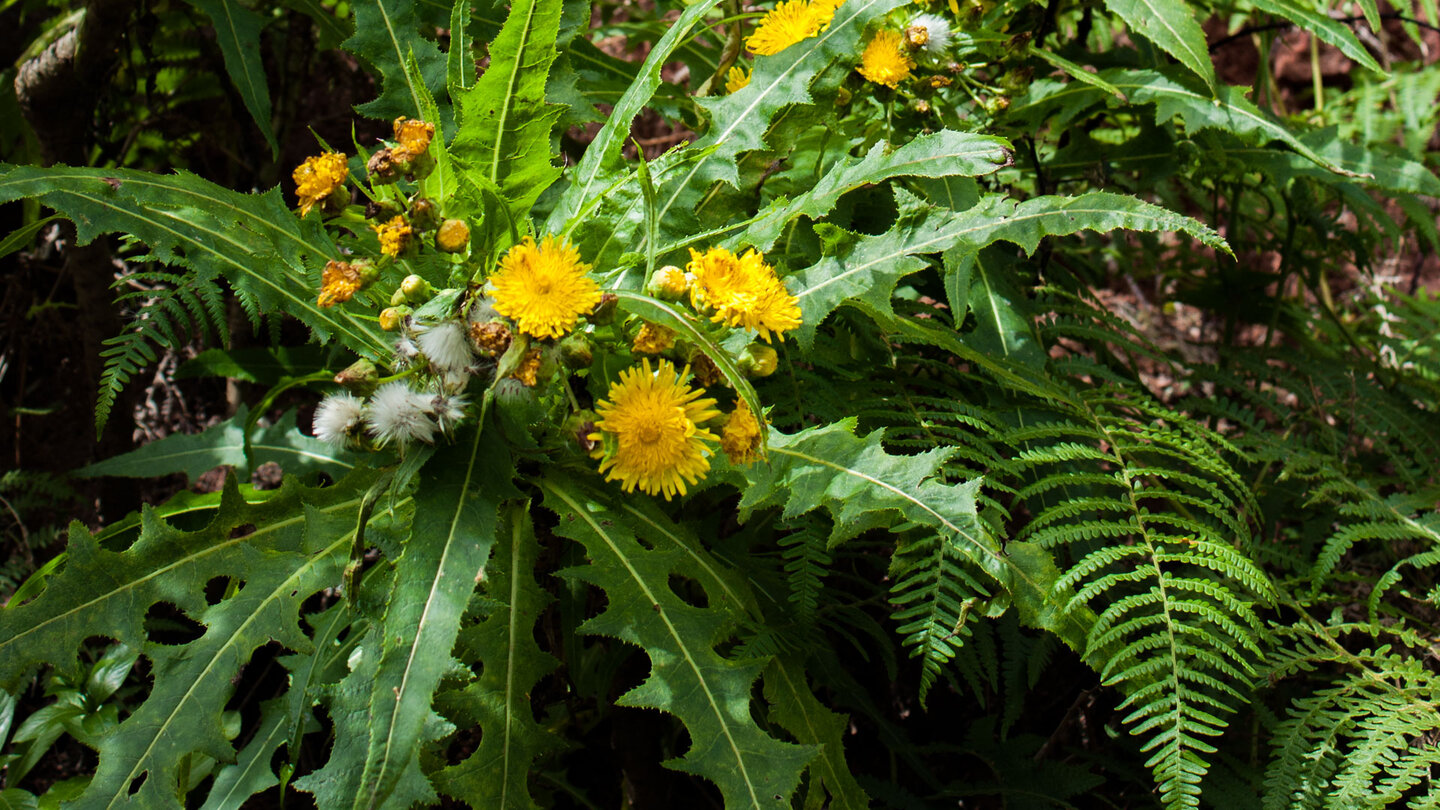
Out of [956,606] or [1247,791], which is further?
[1247,791]

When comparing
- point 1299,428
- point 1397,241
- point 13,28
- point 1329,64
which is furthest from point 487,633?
point 1329,64

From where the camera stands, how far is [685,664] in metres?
1.18

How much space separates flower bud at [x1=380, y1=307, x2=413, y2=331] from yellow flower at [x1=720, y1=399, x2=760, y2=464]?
45cm

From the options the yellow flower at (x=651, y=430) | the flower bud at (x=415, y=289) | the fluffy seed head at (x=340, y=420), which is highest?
the flower bud at (x=415, y=289)

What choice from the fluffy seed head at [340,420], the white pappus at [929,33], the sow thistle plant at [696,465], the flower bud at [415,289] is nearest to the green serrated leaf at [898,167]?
the sow thistle plant at [696,465]

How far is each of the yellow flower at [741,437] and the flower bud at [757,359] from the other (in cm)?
7

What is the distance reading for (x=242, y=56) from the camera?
1.71m

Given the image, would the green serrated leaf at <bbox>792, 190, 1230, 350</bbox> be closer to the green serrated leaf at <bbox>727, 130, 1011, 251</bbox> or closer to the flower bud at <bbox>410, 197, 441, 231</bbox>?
the green serrated leaf at <bbox>727, 130, 1011, 251</bbox>

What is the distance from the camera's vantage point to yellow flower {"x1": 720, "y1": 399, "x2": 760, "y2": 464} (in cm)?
118

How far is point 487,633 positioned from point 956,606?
2.09 feet

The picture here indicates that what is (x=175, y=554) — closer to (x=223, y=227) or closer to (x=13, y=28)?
(x=223, y=227)

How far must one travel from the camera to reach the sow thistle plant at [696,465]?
114cm

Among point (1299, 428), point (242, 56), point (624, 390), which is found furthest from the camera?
point (1299, 428)

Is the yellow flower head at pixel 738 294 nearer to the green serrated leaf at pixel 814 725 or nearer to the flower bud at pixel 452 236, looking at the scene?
the flower bud at pixel 452 236
